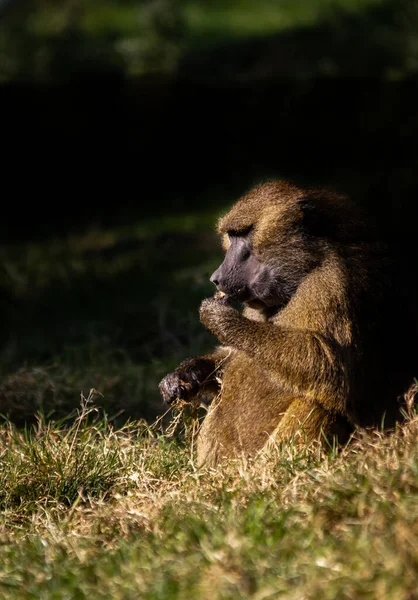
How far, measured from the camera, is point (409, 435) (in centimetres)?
422

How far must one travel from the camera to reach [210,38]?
15.2m

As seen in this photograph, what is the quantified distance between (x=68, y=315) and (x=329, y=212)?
481 cm

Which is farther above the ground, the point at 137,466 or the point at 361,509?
the point at 361,509

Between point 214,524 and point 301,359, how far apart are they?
3.93 ft

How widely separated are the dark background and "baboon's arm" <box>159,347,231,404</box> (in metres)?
4.49

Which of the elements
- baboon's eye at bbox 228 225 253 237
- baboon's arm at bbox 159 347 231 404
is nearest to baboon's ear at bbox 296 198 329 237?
baboon's eye at bbox 228 225 253 237

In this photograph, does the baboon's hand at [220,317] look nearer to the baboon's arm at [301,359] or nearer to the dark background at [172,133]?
the baboon's arm at [301,359]

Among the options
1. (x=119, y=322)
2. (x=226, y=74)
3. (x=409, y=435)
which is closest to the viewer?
(x=409, y=435)

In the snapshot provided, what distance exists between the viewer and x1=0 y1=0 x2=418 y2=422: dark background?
10766mm

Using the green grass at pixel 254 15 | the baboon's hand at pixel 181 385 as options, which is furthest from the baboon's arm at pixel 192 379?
the green grass at pixel 254 15

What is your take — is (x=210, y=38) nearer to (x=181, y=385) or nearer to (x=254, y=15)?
(x=254, y=15)

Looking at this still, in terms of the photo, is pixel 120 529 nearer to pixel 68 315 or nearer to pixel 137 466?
pixel 137 466

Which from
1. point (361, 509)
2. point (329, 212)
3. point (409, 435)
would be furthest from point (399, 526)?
point (329, 212)

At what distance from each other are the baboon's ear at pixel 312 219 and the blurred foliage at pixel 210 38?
29.3ft
